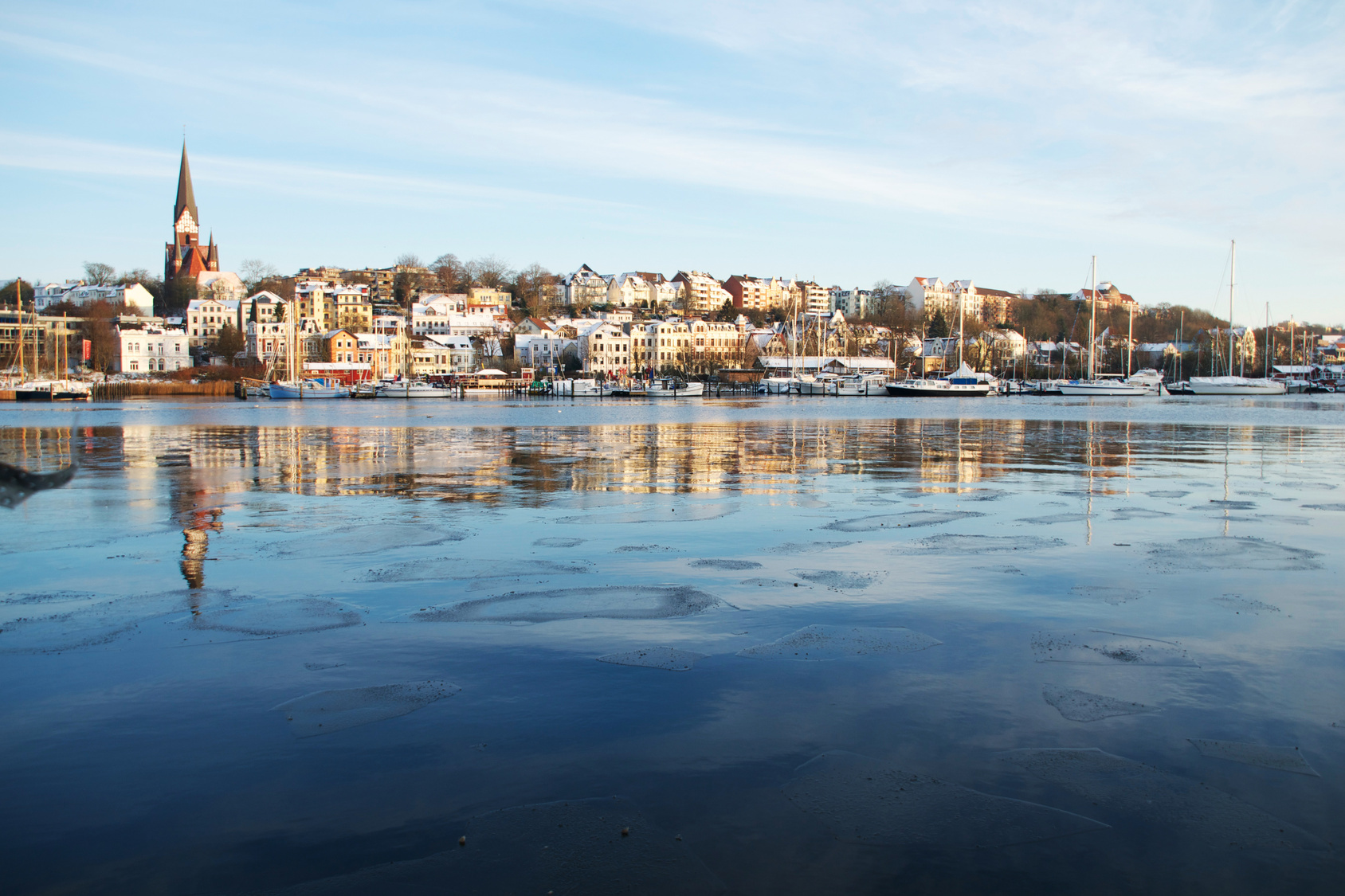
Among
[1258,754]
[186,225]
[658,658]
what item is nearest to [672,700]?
[658,658]

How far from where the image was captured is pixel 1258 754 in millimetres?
4961

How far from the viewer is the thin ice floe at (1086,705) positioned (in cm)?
553

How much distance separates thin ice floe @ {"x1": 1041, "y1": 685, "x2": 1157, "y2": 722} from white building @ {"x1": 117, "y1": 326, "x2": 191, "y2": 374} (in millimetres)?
148188

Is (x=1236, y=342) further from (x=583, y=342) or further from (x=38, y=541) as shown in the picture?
(x=38, y=541)

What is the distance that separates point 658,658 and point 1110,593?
4.41 meters

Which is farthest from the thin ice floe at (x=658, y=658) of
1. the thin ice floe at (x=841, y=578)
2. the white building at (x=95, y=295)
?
the white building at (x=95, y=295)

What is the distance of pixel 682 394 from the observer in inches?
3996

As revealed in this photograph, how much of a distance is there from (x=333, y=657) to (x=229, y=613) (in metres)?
1.74

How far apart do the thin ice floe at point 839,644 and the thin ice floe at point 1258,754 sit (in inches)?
79.7

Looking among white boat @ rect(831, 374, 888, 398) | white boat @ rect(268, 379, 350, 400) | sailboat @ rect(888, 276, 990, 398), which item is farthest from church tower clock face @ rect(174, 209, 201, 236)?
sailboat @ rect(888, 276, 990, 398)

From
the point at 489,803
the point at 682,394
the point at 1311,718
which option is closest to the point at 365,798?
the point at 489,803

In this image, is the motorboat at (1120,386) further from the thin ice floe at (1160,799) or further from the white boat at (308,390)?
the thin ice floe at (1160,799)

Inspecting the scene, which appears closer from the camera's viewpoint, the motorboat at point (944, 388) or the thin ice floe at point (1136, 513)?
the thin ice floe at point (1136, 513)

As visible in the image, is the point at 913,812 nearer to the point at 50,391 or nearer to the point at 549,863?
the point at 549,863
